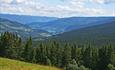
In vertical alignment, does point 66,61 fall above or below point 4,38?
below

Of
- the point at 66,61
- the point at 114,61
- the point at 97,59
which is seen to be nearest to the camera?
the point at 114,61

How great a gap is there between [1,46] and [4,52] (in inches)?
102

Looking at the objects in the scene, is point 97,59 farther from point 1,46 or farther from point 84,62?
point 1,46

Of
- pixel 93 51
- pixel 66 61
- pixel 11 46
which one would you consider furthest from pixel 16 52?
pixel 93 51

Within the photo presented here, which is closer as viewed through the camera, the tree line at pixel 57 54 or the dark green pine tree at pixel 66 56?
the tree line at pixel 57 54

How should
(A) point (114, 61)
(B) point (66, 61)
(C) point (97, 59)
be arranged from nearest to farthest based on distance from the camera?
(A) point (114, 61) < (C) point (97, 59) < (B) point (66, 61)

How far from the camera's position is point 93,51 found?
11619 centimetres

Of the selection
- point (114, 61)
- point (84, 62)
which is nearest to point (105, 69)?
point (114, 61)

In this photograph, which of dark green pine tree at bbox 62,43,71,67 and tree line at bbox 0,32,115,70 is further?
dark green pine tree at bbox 62,43,71,67

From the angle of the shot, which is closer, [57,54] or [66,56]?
[66,56]

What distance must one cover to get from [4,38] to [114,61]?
4195 cm

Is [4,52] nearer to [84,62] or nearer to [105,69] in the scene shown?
[84,62]

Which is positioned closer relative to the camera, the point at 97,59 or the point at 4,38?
the point at 97,59

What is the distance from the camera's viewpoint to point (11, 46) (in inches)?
4528
